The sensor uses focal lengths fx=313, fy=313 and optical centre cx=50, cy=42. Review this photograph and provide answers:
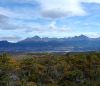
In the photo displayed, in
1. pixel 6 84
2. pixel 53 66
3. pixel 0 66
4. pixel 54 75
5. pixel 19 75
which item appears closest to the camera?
pixel 6 84

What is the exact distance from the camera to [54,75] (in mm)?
97375

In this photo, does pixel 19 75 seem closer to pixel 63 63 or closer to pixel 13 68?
pixel 13 68

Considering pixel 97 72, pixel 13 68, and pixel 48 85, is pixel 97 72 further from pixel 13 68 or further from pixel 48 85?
pixel 13 68

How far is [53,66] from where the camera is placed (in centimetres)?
10419

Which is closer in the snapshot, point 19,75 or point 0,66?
point 0,66

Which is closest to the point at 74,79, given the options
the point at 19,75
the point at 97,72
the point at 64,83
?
the point at 64,83

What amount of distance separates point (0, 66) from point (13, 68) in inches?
295

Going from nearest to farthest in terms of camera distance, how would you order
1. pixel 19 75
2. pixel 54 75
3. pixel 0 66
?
pixel 0 66 → pixel 19 75 → pixel 54 75

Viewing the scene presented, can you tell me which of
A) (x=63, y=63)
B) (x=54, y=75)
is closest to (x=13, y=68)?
(x=54, y=75)

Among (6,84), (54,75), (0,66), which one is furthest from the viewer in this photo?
(54,75)

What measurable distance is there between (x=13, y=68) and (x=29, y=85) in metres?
15.0

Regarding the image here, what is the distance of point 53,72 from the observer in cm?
9838

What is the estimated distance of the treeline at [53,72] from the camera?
8088cm

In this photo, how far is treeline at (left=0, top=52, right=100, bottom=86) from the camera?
80.9m
